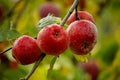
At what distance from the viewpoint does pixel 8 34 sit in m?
1.42

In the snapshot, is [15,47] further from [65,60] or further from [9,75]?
[65,60]

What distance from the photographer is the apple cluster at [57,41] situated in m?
1.18

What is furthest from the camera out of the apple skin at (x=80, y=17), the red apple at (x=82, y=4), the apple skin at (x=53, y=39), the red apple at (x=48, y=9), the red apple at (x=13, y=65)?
the red apple at (x=48, y=9)

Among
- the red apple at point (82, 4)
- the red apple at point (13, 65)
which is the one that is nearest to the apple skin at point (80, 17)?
the red apple at point (13, 65)

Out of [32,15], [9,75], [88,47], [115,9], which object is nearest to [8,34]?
[88,47]

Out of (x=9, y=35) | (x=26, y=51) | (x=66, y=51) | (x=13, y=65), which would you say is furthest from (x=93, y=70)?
(x=26, y=51)

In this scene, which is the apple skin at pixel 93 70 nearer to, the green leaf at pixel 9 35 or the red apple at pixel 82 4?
the red apple at pixel 82 4

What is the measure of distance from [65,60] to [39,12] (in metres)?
0.41

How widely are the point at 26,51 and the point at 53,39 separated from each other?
11cm

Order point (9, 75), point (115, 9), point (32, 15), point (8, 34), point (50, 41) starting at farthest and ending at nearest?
1. point (115, 9)
2. point (32, 15)
3. point (9, 75)
4. point (8, 34)
5. point (50, 41)

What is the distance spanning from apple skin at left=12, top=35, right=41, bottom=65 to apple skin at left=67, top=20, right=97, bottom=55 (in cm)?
10

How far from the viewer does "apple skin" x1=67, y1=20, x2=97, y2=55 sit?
1213 mm

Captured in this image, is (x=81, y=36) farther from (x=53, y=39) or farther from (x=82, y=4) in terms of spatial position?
(x=82, y=4)

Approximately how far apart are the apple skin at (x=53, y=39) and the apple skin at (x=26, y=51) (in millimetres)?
52
